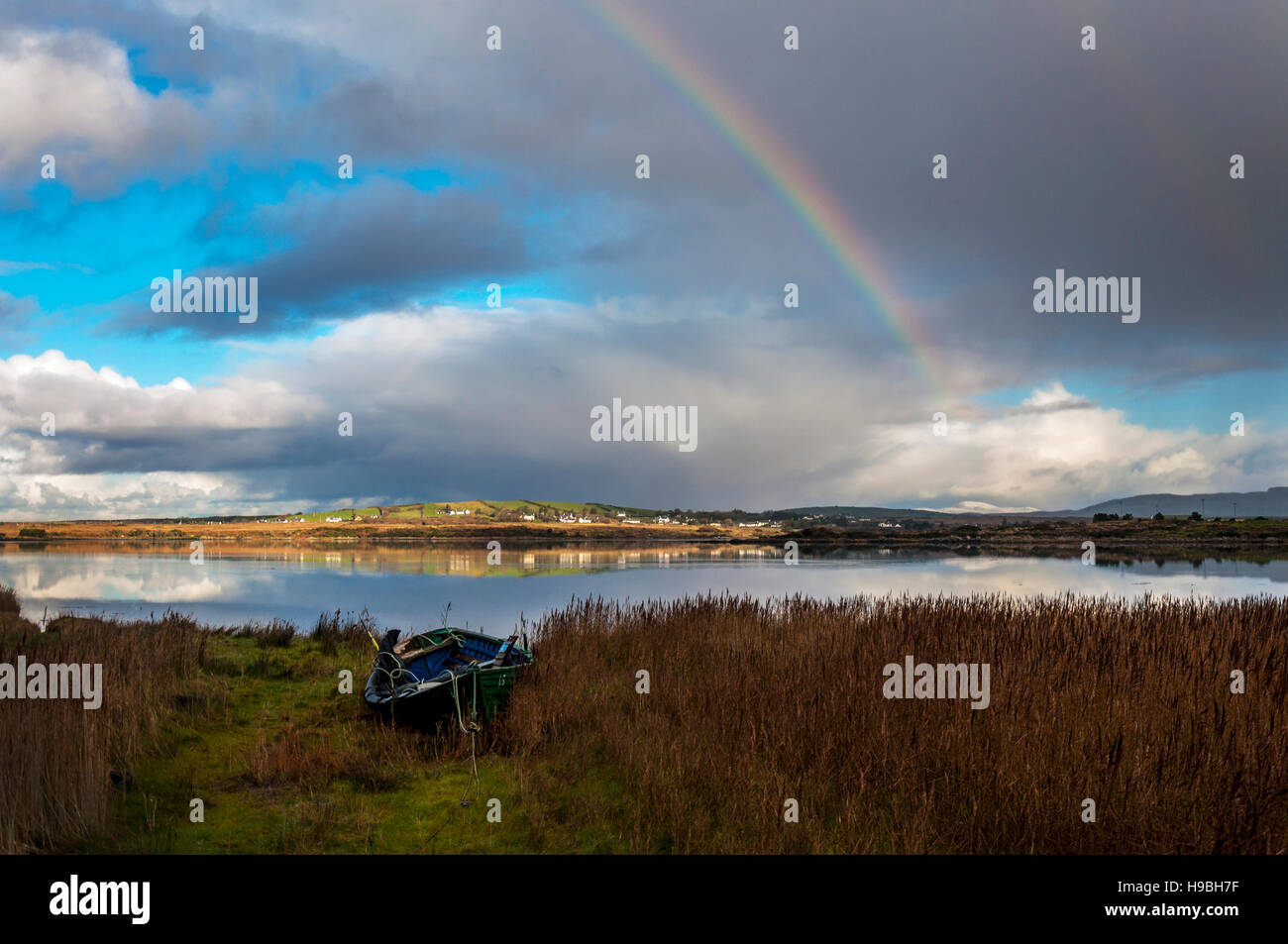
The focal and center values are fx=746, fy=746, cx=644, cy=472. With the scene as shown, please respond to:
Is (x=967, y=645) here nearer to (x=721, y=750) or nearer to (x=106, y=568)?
(x=721, y=750)

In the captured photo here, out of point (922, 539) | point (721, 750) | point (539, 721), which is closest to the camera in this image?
point (721, 750)

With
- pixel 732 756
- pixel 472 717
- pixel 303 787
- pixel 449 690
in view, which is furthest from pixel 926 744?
pixel 303 787

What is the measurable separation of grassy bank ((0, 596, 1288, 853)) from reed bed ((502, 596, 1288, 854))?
36 millimetres

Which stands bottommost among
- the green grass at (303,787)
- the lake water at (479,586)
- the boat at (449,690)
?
the lake water at (479,586)

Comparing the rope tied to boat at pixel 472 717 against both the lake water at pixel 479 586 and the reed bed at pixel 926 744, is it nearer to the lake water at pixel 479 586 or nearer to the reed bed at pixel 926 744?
the reed bed at pixel 926 744

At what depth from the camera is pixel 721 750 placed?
8555mm

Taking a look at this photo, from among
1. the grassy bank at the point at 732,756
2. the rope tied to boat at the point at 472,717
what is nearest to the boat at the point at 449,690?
the rope tied to boat at the point at 472,717

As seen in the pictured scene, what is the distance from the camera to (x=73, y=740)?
7.91m

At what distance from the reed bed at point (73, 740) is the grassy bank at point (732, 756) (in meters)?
0.04

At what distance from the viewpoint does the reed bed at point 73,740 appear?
677cm

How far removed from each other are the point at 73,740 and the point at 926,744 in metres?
9.03

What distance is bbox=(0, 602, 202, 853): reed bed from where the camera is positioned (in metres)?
6.77
